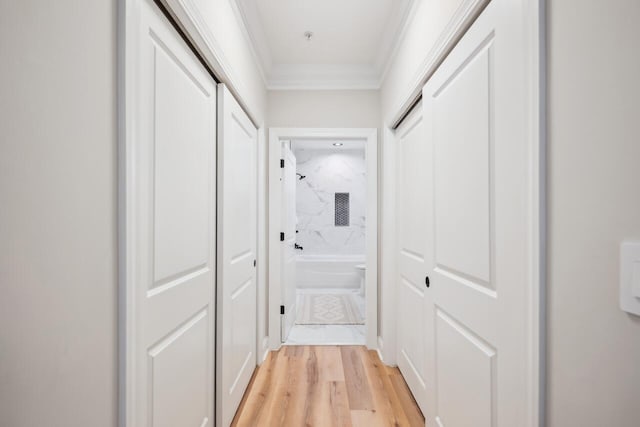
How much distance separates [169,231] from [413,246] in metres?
1.63

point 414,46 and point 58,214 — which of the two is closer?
point 58,214

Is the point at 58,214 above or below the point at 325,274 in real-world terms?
above

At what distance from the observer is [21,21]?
0.61m

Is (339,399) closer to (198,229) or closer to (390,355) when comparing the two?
(390,355)

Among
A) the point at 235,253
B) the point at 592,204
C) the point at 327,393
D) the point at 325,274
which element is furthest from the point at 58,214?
the point at 325,274

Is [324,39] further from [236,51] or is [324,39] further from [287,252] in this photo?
[287,252]

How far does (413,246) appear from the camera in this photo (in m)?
2.34

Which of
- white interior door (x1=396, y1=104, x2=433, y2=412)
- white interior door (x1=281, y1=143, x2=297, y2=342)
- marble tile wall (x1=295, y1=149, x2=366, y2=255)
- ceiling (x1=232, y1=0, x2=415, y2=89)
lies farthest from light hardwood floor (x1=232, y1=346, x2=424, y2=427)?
marble tile wall (x1=295, y1=149, x2=366, y2=255)

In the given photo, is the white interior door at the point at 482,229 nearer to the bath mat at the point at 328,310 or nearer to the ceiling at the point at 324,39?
the ceiling at the point at 324,39

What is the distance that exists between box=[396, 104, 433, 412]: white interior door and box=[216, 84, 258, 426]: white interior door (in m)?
1.12

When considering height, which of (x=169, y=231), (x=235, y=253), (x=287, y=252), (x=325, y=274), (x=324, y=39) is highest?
(x=324, y=39)

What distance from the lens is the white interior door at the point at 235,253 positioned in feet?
6.12

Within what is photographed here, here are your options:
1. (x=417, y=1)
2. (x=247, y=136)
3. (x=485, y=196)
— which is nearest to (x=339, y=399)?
(x=485, y=196)

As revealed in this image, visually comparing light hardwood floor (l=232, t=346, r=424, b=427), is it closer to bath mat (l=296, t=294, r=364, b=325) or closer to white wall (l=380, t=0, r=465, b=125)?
bath mat (l=296, t=294, r=364, b=325)
